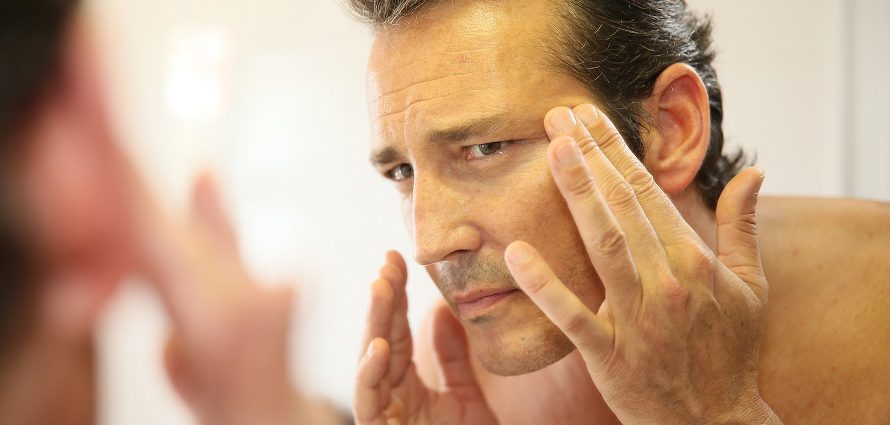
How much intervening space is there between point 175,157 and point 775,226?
1.14 m

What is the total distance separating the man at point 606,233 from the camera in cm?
103

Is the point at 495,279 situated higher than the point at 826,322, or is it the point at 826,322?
the point at 495,279

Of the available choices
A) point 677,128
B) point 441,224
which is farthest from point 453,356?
point 677,128

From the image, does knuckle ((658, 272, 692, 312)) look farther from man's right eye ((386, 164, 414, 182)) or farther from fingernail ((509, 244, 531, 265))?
man's right eye ((386, 164, 414, 182))

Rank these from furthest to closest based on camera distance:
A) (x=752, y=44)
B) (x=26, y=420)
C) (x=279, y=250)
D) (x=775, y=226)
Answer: (x=752, y=44)
(x=279, y=250)
(x=775, y=226)
(x=26, y=420)

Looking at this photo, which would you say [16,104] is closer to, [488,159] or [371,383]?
[488,159]

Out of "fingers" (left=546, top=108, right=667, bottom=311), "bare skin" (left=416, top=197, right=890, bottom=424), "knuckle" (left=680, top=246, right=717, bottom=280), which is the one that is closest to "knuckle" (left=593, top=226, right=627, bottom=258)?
"fingers" (left=546, top=108, right=667, bottom=311)

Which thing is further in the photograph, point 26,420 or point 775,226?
point 775,226

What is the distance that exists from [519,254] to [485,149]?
0.82 ft

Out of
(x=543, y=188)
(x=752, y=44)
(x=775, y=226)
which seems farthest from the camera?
(x=752, y=44)

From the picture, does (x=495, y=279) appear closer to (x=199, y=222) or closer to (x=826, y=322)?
(x=199, y=222)

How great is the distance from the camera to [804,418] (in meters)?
1.28

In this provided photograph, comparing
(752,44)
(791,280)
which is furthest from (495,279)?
(752,44)

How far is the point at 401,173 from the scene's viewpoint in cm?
136
